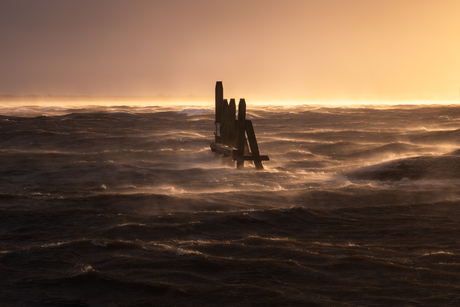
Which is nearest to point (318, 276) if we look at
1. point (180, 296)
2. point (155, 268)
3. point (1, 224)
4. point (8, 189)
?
point (180, 296)

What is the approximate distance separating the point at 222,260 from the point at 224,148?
8.91m

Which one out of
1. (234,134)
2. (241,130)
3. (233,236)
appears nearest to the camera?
(233,236)

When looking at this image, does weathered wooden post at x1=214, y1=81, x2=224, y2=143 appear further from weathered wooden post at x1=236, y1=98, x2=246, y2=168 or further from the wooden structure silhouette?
weathered wooden post at x1=236, y1=98, x2=246, y2=168

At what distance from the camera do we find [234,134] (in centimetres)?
1481

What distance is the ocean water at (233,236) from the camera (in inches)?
198

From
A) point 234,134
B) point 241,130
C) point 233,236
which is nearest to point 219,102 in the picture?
point 234,134

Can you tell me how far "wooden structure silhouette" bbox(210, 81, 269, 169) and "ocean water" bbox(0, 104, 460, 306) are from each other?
1.75 feet

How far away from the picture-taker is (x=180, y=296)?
16.2ft

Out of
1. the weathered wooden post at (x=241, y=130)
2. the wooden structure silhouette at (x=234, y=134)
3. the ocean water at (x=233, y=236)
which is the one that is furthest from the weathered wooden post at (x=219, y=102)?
the weathered wooden post at (x=241, y=130)

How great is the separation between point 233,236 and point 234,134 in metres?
7.99

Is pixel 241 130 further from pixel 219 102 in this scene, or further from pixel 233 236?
pixel 233 236

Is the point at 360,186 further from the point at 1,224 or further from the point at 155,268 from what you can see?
the point at 1,224

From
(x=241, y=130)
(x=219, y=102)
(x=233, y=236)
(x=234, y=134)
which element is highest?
(x=219, y=102)

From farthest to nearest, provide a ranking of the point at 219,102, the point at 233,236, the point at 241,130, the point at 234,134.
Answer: the point at 219,102 → the point at 234,134 → the point at 241,130 → the point at 233,236
